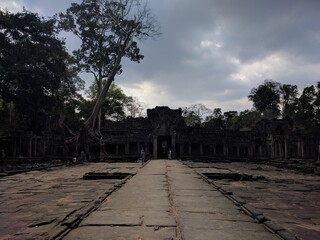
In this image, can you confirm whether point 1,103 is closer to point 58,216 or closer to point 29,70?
point 29,70

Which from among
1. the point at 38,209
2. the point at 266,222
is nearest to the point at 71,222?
the point at 38,209

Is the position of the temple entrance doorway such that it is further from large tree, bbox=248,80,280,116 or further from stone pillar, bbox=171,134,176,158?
large tree, bbox=248,80,280,116

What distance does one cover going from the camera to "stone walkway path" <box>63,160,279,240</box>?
5348 mm

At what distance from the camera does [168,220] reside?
6.33 m

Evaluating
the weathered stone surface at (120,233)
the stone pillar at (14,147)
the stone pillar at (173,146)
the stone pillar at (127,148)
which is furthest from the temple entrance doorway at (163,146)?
A: the weathered stone surface at (120,233)

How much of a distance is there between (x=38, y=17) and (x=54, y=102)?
28.0 ft

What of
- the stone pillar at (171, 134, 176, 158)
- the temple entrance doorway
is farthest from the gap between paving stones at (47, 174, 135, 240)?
the temple entrance doorway

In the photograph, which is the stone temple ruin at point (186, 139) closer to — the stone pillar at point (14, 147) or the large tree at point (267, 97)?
the stone pillar at point (14, 147)

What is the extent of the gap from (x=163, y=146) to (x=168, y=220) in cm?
3964

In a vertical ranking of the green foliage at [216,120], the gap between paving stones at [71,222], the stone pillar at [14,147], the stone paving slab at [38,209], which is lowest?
the stone paving slab at [38,209]

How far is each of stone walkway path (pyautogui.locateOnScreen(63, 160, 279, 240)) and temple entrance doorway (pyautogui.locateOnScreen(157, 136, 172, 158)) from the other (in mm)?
36048

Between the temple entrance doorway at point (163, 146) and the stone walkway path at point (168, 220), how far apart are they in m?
36.0

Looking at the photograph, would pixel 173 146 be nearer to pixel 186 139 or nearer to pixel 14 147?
pixel 186 139

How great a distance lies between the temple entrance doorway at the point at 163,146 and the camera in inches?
1791
